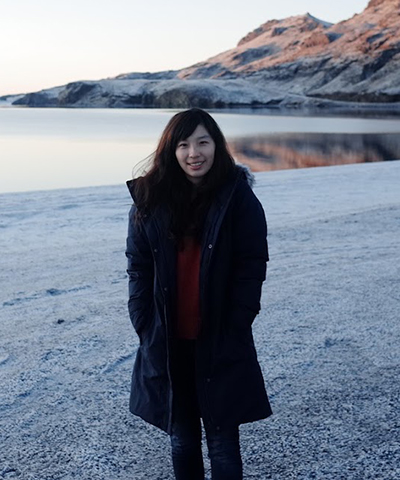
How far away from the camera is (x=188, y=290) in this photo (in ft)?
7.53

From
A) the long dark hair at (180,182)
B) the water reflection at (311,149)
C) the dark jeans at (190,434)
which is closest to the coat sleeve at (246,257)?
the long dark hair at (180,182)

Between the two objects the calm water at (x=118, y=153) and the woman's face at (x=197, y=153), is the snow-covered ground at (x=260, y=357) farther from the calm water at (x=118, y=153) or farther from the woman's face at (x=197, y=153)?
the calm water at (x=118, y=153)

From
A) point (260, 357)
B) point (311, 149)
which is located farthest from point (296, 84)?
point (260, 357)

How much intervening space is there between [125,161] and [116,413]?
20.2 meters

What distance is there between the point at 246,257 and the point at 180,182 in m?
0.38

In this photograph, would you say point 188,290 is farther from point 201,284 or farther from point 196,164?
point 196,164

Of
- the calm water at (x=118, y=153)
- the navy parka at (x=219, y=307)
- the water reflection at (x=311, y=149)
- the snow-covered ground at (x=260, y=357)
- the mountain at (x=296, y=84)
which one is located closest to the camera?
the navy parka at (x=219, y=307)

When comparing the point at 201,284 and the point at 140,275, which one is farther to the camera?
the point at 140,275

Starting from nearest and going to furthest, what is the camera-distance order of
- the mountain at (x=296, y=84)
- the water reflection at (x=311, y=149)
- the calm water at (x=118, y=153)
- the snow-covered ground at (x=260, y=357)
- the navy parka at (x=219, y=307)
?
the navy parka at (x=219, y=307), the snow-covered ground at (x=260, y=357), the calm water at (x=118, y=153), the water reflection at (x=311, y=149), the mountain at (x=296, y=84)

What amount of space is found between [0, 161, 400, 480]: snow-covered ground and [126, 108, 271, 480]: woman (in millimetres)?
621

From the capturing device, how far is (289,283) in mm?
5570

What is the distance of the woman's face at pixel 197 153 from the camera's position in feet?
7.47

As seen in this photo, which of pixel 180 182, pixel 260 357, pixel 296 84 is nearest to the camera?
pixel 180 182

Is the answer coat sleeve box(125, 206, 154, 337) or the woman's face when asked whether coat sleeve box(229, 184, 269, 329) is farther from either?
coat sleeve box(125, 206, 154, 337)
